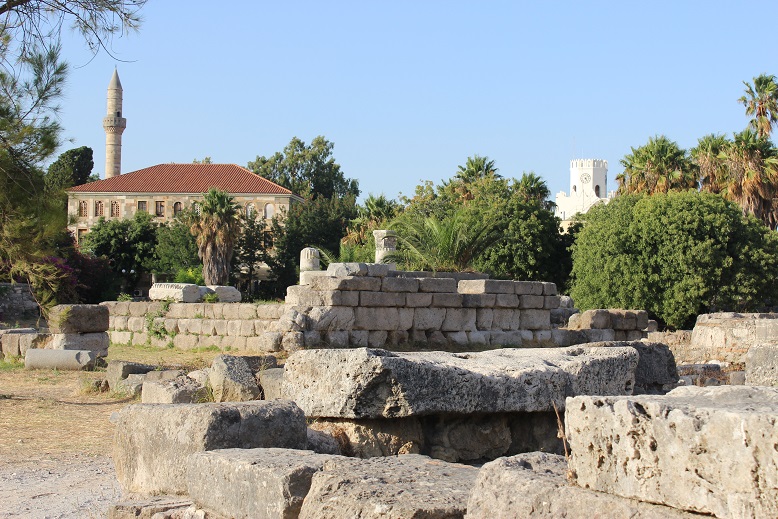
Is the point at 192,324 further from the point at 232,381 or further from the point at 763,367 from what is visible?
the point at 763,367

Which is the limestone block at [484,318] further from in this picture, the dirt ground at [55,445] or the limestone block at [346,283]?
the dirt ground at [55,445]

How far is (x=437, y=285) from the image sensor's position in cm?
1962

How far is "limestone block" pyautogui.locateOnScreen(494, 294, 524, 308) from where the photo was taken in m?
20.3

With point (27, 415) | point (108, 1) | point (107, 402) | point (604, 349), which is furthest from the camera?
point (108, 1)

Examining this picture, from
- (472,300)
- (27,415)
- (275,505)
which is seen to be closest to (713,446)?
(275,505)

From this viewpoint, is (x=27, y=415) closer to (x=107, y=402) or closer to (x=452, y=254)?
(x=107, y=402)

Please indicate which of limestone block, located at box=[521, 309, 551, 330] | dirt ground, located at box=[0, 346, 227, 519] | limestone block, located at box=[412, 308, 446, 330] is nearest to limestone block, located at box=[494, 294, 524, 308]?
limestone block, located at box=[521, 309, 551, 330]

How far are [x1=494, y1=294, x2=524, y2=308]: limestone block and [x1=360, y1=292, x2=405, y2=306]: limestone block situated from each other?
225cm

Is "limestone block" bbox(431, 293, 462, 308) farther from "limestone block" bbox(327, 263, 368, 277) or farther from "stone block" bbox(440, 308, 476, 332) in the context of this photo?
"limestone block" bbox(327, 263, 368, 277)

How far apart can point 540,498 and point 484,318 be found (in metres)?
16.9

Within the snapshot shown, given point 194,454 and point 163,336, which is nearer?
point 194,454

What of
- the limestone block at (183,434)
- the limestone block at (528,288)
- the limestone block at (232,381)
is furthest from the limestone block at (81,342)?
the limestone block at (183,434)

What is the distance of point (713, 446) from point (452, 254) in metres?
21.4

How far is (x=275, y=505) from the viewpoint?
4289mm
